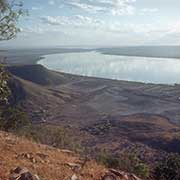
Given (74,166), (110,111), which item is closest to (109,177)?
(74,166)

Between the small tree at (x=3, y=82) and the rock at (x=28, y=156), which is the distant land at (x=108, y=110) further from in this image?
the rock at (x=28, y=156)

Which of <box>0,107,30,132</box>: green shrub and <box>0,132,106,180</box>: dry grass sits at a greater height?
<box>0,132,106,180</box>: dry grass

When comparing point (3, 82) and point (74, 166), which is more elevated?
point (3, 82)

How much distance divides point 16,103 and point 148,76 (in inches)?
4089

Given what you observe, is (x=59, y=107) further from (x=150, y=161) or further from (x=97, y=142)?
(x=150, y=161)

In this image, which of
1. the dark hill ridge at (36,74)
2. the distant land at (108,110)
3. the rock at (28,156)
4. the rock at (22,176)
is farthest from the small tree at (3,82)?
the dark hill ridge at (36,74)

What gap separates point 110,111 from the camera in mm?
98938

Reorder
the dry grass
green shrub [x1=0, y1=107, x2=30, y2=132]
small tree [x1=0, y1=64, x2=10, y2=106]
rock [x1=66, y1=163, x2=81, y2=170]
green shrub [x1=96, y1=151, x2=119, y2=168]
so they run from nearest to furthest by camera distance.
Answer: the dry grass < rock [x1=66, y1=163, x2=81, y2=170] < small tree [x1=0, y1=64, x2=10, y2=106] < green shrub [x1=96, y1=151, x2=119, y2=168] < green shrub [x1=0, y1=107, x2=30, y2=132]

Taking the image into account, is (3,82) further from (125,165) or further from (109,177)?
(125,165)

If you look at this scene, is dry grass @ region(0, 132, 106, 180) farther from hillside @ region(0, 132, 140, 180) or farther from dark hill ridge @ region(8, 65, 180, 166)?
dark hill ridge @ region(8, 65, 180, 166)

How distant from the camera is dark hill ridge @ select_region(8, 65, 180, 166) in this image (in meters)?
68.0

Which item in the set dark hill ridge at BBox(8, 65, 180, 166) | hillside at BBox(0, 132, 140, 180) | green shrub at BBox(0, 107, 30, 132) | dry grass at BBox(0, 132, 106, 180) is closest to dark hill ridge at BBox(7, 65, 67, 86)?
dark hill ridge at BBox(8, 65, 180, 166)

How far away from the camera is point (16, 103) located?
103 metres

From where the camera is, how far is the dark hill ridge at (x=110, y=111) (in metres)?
68.0
